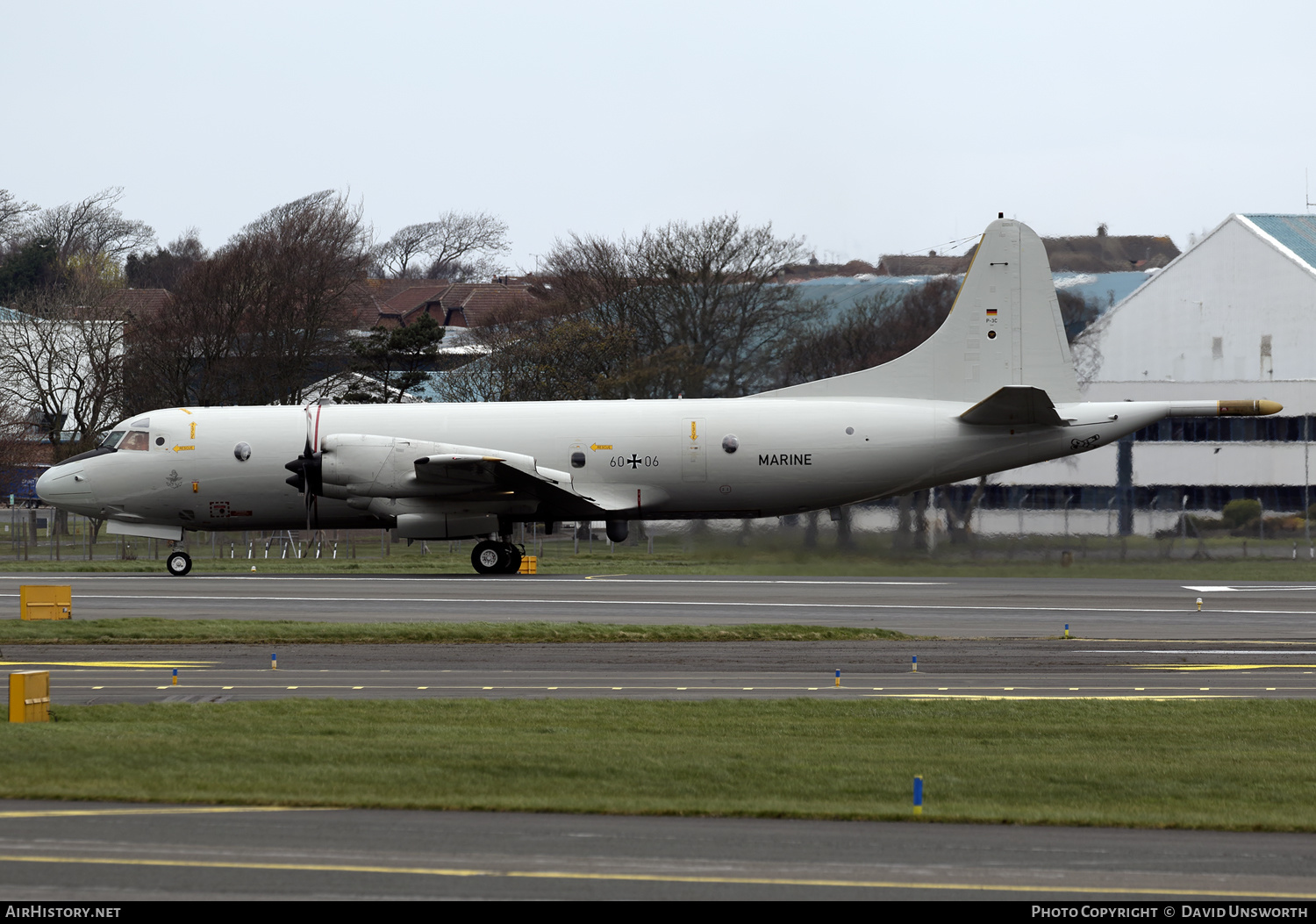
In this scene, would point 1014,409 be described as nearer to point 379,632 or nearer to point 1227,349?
point 379,632

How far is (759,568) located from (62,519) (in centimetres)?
3825

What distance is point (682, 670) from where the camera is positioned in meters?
19.5

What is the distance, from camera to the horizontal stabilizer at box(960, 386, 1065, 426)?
32.1 metres

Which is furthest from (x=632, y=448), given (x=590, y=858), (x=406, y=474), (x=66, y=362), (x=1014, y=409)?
(x=66, y=362)

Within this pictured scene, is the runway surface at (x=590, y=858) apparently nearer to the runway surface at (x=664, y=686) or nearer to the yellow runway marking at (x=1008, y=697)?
the runway surface at (x=664, y=686)

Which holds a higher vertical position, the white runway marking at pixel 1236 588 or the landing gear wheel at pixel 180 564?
the landing gear wheel at pixel 180 564

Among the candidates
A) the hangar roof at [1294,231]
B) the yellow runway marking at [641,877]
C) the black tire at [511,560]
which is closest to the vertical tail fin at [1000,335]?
the black tire at [511,560]

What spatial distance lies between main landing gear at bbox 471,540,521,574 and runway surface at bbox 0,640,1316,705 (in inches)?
506

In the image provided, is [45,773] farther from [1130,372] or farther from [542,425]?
[1130,372]

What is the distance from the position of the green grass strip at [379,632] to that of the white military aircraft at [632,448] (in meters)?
9.46

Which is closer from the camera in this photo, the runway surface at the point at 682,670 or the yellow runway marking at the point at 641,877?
the yellow runway marking at the point at 641,877

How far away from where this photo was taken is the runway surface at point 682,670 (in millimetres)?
17312

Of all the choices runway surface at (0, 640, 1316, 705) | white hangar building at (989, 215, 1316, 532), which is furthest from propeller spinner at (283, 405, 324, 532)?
white hangar building at (989, 215, 1316, 532)

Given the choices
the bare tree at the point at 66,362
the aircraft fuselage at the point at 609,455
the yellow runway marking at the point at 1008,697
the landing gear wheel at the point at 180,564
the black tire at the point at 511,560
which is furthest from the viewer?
the bare tree at the point at 66,362
